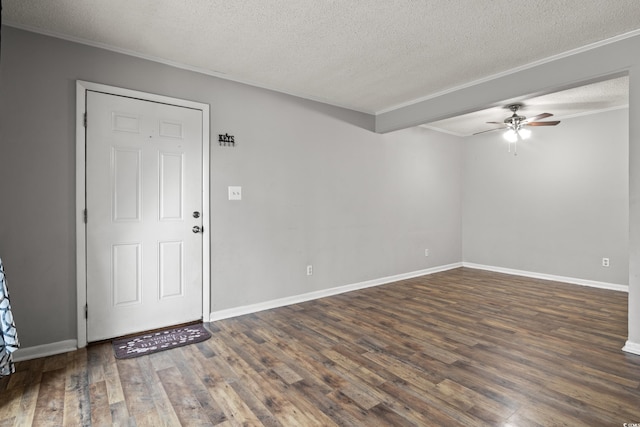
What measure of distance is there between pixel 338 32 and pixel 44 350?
3.53 m

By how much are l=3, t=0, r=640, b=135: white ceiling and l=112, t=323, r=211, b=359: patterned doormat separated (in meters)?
2.63

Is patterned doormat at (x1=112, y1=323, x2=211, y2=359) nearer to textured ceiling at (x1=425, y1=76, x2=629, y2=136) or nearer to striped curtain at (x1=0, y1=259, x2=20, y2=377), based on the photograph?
striped curtain at (x1=0, y1=259, x2=20, y2=377)

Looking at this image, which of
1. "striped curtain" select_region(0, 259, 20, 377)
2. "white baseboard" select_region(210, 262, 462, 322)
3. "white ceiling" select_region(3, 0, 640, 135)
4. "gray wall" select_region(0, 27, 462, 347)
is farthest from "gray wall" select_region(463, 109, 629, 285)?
"striped curtain" select_region(0, 259, 20, 377)

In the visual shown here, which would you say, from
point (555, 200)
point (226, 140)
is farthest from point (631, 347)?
point (226, 140)

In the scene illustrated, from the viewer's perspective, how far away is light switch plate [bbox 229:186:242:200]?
3.66 m

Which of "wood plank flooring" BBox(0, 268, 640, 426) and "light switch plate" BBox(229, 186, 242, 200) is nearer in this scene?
"wood plank flooring" BBox(0, 268, 640, 426)

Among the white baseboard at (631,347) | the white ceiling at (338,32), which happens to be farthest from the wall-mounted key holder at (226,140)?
the white baseboard at (631,347)

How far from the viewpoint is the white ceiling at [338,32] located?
2.35 m

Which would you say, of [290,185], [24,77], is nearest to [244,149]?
[290,185]

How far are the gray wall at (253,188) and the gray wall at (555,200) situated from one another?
463 millimetres

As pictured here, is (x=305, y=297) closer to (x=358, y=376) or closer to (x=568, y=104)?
(x=358, y=376)

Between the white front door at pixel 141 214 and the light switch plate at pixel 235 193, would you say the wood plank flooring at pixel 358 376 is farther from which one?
the light switch plate at pixel 235 193

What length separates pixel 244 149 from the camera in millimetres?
3756

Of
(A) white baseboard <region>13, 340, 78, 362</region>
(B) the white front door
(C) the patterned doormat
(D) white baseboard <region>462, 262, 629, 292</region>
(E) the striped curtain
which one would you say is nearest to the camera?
(E) the striped curtain
